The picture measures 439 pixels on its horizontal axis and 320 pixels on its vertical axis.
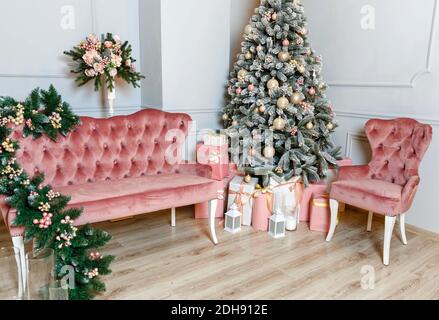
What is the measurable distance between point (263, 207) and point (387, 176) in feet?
3.59

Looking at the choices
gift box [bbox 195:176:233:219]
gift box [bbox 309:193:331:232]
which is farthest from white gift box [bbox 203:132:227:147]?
gift box [bbox 309:193:331:232]

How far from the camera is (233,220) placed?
10.0 ft

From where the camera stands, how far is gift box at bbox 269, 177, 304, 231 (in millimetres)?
3124

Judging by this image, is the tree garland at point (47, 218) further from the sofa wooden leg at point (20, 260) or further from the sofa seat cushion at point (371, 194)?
the sofa seat cushion at point (371, 194)

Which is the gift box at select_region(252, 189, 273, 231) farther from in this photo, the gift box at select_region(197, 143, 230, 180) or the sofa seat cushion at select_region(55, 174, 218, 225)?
the sofa seat cushion at select_region(55, 174, 218, 225)

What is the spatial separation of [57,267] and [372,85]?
120 inches

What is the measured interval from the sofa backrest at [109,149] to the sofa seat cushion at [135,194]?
0.48 ft

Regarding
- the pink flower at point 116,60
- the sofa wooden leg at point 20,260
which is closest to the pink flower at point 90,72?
the pink flower at point 116,60

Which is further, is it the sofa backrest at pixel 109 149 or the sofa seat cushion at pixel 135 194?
the sofa backrest at pixel 109 149

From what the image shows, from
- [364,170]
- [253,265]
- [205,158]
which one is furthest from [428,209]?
[205,158]

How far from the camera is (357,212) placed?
3609 millimetres

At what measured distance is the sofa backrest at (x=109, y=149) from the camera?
2547 millimetres
